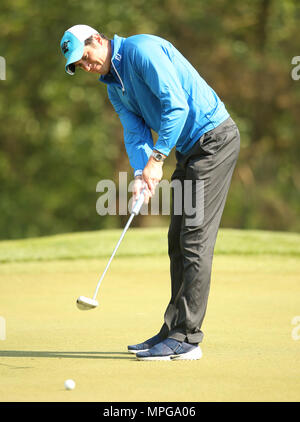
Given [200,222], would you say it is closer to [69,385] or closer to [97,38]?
[97,38]

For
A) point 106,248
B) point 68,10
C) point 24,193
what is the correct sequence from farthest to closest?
point 24,193 < point 68,10 < point 106,248

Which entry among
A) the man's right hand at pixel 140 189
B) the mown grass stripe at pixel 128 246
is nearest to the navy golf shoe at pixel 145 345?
the man's right hand at pixel 140 189

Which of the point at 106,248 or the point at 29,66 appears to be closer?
the point at 106,248

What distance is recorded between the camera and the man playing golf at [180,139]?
3812 mm

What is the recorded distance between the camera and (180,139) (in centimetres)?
404

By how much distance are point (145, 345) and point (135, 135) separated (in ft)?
3.85

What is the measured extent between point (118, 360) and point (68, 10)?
50.7 feet

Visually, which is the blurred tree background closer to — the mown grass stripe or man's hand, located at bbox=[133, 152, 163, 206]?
the mown grass stripe

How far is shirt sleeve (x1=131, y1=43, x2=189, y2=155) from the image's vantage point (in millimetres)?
3746

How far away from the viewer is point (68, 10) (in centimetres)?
1808

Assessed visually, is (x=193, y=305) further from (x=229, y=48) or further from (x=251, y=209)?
(x=229, y=48)

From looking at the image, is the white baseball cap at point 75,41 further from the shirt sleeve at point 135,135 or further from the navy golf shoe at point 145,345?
the navy golf shoe at point 145,345

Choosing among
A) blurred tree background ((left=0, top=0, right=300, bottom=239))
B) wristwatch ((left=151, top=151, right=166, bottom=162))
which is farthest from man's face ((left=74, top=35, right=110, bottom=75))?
blurred tree background ((left=0, top=0, right=300, bottom=239))

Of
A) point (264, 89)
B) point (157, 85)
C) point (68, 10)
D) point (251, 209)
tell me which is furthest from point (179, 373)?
point (264, 89)
